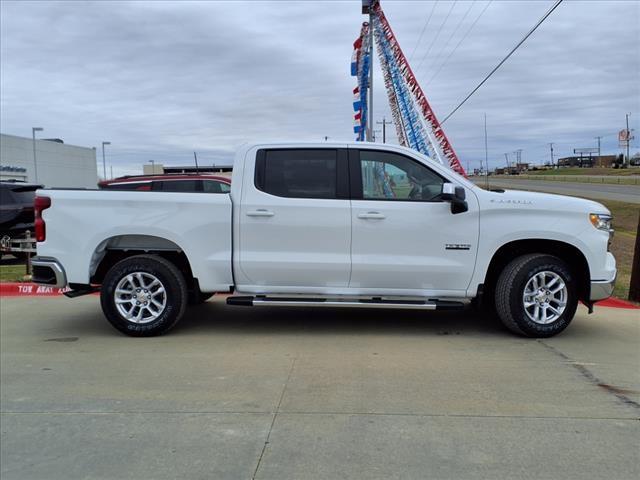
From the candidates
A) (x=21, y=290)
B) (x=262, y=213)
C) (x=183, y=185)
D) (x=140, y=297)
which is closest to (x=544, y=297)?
(x=262, y=213)

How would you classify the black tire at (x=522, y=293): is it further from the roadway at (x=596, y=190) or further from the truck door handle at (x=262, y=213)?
the roadway at (x=596, y=190)

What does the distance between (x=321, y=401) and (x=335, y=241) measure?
1956 millimetres

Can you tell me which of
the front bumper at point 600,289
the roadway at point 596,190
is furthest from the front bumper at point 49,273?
the roadway at point 596,190

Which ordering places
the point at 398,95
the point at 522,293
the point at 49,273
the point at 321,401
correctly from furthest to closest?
the point at 398,95 < the point at 49,273 < the point at 522,293 < the point at 321,401

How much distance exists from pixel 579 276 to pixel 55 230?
18.3 ft

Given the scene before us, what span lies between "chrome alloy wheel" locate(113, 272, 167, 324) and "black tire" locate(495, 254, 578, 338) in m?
3.54

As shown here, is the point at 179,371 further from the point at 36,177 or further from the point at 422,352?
the point at 36,177

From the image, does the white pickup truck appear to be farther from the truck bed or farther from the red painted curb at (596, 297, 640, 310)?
the red painted curb at (596, 297, 640, 310)

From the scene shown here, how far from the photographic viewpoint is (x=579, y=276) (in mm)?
5930

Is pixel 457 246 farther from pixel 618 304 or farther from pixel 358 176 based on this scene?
pixel 618 304

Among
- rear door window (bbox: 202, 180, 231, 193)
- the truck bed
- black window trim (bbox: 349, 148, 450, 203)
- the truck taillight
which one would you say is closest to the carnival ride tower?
rear door window (bbox: 202, 180, 231, 193)

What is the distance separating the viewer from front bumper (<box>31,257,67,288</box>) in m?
5.90

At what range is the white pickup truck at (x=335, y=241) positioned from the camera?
569 centimetres

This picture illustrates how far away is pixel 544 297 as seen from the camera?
571cm
